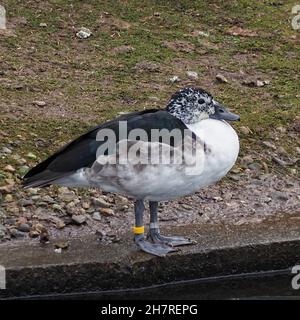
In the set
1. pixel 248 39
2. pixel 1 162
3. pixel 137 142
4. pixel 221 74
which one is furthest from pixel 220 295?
pixel 248 39

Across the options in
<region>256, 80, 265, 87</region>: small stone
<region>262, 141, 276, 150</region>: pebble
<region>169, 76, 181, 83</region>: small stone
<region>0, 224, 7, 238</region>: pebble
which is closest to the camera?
<region>0, 224, 7, 238</region>: pebble

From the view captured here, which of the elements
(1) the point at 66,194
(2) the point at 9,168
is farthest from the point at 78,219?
(2) the point at 9,168

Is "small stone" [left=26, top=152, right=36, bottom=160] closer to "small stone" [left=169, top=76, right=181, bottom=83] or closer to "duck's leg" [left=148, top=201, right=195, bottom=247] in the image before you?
"duck's leg" [left=148, top=201, right=195, bottom=247]

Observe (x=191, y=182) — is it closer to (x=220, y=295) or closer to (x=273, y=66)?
(x=220, y=295)

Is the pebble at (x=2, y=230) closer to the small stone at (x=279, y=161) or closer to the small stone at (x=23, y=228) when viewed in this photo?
the small stone at (x=23, y=228)

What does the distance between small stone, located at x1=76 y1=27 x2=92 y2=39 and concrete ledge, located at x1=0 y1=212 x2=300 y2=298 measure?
332 cm

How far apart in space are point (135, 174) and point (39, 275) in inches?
31.6

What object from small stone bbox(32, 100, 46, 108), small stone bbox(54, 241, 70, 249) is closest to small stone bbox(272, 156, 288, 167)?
small stone bbox(32, 100, 46, 108)

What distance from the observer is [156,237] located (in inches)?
204

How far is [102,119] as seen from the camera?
22.0ft

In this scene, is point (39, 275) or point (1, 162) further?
point (1, 162)

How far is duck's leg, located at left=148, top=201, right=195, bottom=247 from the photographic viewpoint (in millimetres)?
5129

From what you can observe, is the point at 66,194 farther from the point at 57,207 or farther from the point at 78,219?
the point at 78,219

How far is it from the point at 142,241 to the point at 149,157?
615 millimetres
